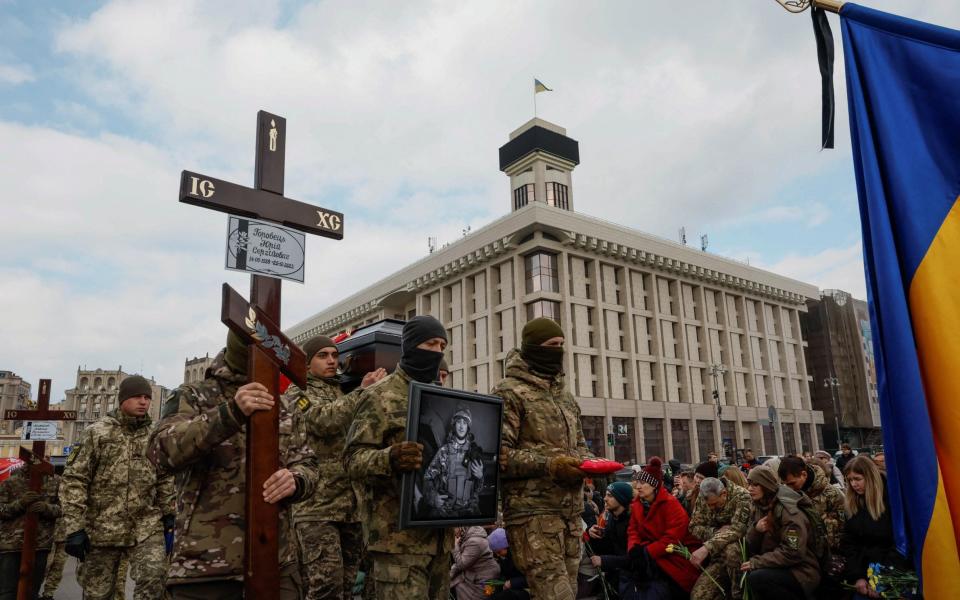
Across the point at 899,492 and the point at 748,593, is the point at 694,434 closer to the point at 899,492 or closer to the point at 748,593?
the point at 748,593

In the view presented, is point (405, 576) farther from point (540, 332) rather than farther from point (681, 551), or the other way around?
point (681, 551)

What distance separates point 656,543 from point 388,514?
162 inches

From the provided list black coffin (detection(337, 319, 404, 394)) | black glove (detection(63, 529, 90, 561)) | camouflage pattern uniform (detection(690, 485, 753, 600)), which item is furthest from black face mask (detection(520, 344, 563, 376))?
black glove (detection(63, 529, 90, 561))

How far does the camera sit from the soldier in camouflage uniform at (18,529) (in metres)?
7.24

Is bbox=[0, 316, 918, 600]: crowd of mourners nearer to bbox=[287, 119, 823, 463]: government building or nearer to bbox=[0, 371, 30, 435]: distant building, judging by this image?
bbox=[287, 119, 823, 463]: government building

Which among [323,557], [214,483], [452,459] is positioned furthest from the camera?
[323,557]

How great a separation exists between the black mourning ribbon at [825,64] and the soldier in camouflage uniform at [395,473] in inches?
90.8

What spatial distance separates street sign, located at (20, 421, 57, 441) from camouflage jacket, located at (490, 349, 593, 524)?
8.72 m

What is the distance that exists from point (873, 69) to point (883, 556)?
4.55 meters

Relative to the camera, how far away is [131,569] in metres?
5.37

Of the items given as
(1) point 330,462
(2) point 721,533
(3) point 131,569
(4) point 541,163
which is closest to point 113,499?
(3) point 131,569

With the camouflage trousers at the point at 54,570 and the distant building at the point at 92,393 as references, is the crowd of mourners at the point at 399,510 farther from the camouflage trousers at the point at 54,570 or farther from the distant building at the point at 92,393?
the distant building at the point at 92,393

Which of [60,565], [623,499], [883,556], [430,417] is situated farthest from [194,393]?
[60,565]

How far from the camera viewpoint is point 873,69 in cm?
309
